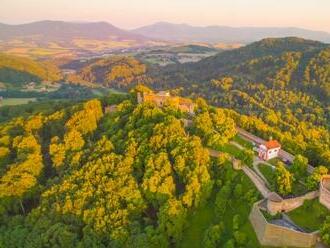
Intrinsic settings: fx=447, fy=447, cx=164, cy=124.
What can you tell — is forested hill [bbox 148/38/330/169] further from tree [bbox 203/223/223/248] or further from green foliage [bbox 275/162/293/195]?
tree [bbox 203/223/223/248]

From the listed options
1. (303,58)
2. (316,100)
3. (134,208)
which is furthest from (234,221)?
(303,58)

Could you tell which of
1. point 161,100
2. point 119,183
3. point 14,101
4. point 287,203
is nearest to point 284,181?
point 287,203

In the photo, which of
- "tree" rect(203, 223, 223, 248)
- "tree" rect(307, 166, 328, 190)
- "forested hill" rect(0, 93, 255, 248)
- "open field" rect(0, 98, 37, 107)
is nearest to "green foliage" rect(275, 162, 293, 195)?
"tree" rect(307, 166, 328, 190)

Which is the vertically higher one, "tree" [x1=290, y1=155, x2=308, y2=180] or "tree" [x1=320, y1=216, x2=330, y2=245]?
"tree" [x1=290, y1=155, x2=308, y2=180]

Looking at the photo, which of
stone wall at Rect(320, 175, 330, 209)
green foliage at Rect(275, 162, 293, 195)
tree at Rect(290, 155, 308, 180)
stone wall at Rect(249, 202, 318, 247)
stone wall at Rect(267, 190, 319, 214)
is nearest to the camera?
stone wall at Rect(249, 202, 318, 247)

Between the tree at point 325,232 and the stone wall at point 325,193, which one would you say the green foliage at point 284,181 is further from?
the tree at point 325,232

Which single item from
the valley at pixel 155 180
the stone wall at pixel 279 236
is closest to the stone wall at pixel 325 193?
the valley at pixel 155 180
